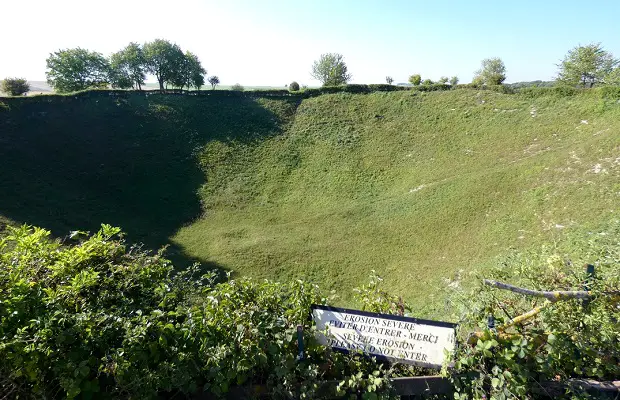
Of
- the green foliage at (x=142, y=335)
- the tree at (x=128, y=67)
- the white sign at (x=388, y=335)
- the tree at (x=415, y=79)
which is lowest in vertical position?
the white sign at (x=388, y=335)

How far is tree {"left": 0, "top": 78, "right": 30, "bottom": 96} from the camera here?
101ft

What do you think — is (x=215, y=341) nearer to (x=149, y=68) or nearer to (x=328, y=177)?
(x=328, y=177)

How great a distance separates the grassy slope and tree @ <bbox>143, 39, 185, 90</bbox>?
23282 mm

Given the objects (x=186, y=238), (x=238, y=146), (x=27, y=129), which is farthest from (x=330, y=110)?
(x=27, y=129)

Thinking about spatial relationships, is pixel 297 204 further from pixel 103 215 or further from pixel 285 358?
pixel 285 358

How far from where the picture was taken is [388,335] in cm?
347

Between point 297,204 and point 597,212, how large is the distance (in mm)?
15376

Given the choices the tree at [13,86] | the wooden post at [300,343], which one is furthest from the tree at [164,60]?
the wooden post at [300,343]

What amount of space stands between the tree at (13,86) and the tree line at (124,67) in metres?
10.5

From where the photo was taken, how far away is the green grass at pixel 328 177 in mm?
14961

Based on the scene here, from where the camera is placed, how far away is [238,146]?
1092 inches

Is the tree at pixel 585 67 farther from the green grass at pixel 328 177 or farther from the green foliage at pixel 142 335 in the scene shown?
the green foliage at pixel 142 335

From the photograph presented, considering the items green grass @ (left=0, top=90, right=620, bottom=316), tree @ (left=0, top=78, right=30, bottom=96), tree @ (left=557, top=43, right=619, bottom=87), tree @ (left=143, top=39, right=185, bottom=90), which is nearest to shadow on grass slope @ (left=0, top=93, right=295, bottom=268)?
green grass @ (left=0, top=90, right=620, bottom=316)

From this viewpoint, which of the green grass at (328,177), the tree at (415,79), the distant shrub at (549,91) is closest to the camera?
the green grass at (328,177)
